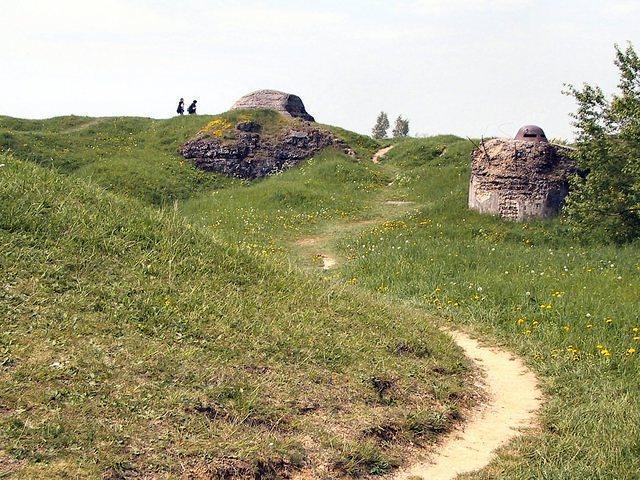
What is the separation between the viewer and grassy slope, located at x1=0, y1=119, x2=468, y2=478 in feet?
16.6

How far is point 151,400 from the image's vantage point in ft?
18.3

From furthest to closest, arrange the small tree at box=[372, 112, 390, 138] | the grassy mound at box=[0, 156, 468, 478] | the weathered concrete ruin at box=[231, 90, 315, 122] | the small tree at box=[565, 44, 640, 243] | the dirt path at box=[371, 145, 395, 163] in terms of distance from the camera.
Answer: the small tree at box=[372, 112, 390, 138]
the weathered concrete ruin at box=[231, 90, 315, 122]
the dirt path at box=[371, 145, 395, 163]
the small tree at box=[565, 44, 640, 243]
the grassy mound at box=[0, 156, 468, 478]

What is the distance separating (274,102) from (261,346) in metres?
31.9

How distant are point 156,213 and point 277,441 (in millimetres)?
5496

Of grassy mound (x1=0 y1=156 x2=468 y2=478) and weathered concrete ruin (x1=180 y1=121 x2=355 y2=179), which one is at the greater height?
weathered concrete ruin (x1=180 y1=121 x2=355 y2=179)

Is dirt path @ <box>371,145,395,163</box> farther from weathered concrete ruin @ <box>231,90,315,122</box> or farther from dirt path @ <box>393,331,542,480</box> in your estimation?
dirt path @ <box>393,331,542,480</box>

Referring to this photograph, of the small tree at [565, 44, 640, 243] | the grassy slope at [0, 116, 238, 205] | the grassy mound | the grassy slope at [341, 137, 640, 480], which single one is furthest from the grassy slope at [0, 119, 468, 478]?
the grassy slope at [0, 116, 238, 205]

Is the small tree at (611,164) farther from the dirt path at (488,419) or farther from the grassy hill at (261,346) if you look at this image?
the dirt path at (488,419)

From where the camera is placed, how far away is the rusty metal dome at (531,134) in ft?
62.7

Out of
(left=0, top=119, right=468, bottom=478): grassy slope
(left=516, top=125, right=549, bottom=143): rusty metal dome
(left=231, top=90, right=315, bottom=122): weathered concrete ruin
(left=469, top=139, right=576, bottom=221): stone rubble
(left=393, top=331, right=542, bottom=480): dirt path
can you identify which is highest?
(left=231, top=90, right=315, bottom=122): weathered concrete ruin

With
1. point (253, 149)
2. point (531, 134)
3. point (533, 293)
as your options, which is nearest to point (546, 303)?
point (533, 293)

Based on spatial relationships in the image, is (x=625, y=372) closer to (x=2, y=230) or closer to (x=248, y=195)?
(x=2, y=230)

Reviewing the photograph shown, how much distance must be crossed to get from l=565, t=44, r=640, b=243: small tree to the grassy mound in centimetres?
876

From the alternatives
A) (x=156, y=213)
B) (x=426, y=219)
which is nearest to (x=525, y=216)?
(x=426, y=219)
